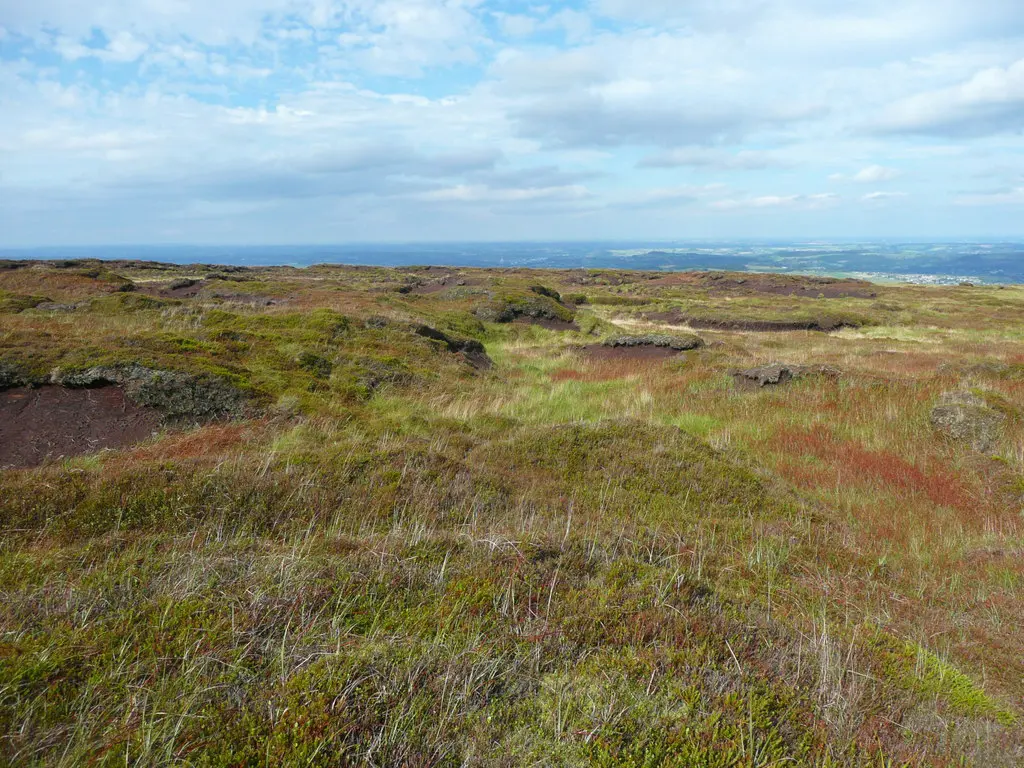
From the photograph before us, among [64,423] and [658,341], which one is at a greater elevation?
[658,341]

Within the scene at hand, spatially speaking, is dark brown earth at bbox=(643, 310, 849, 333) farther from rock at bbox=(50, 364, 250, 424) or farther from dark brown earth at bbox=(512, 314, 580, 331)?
rock at bbox=(50, 364, 250, 424)

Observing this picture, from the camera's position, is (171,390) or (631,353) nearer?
(171,390)

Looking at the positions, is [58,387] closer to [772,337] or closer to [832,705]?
[832,705]

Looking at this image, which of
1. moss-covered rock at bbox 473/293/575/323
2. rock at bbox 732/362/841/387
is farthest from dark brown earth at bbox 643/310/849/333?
rock at bbox 732/362/841/387

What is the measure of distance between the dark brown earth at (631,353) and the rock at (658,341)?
0.19 meters

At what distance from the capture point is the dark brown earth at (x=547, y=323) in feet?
107

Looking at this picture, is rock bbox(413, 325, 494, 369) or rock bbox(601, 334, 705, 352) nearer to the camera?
rock bbox(413, 325, 494, 369)

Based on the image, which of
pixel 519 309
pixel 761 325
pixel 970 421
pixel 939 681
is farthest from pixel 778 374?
pixel 761 325

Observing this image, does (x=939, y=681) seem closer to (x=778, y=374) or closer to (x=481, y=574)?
(x=481, y=574)

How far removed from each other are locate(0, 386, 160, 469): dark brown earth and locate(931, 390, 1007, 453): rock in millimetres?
14840

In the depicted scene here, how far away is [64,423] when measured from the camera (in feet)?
28.9

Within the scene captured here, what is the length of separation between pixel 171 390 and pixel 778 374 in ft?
48.8

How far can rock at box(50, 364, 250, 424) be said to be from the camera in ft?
31.4

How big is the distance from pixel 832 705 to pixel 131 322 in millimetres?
22632
